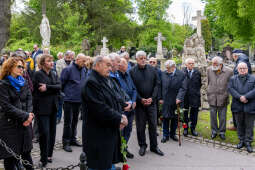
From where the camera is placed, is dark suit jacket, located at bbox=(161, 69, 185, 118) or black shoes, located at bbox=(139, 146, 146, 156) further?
dark suit jacket, located at bbox=(161, 69, 185, 118)

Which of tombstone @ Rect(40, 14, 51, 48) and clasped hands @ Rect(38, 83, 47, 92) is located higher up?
tombstone @ Rect(40, 14, 51, 48)

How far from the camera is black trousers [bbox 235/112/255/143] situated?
5.86 metres

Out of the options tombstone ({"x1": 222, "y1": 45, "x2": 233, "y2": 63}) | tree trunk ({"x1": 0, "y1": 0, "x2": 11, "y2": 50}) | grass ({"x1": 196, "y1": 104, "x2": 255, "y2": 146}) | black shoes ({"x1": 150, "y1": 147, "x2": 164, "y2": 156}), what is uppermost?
tree trunk ({"x1": 0, "y1": 0, "x2": 11, "y2": 50})

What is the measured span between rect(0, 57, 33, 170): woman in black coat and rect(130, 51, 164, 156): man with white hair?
254 centimetres

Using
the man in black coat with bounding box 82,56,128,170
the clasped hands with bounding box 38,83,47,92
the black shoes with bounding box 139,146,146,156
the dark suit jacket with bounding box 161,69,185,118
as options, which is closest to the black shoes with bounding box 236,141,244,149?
the dark suit jacket with bounding box 161,69,185,118

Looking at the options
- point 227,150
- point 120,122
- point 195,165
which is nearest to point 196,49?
point 227,150

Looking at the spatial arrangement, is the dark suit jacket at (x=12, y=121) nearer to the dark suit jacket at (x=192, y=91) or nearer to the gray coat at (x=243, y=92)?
the dark suit jacket at (x=192, y=91)

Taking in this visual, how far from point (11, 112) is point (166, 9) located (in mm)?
40381

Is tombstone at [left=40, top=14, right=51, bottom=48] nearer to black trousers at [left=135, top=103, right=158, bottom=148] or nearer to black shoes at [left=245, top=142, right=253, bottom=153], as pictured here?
black trousers at [left=135, top=103, right=158, bottom=148]

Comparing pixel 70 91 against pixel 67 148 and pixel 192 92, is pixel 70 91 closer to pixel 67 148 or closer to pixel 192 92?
pixel 67 148

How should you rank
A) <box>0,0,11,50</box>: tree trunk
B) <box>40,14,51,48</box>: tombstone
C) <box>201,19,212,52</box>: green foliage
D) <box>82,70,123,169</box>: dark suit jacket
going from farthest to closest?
<box>201,19,212,52</box>: green foliage < <box>0,0,11,50</box>: tree trunk < <box>40,14,51,48</box>: tombstone < <box>82,70,123,169</box>: dark suit jacket

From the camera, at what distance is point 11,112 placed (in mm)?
3549

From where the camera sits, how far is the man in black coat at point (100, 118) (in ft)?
10.6

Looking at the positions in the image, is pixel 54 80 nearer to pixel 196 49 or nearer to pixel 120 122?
pixel 120 122
